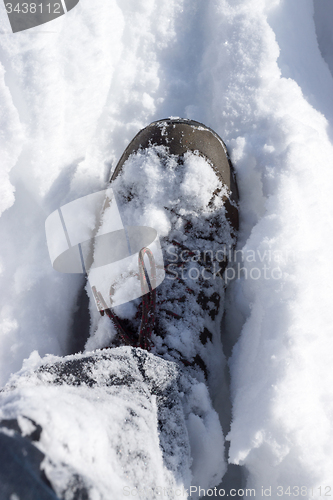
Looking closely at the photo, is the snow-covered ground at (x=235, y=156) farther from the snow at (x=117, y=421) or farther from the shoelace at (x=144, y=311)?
the shoelace at (x=144, y=311)

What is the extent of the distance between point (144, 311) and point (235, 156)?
0.57 meters

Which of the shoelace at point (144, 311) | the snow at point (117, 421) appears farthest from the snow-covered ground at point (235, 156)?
the shoelace at point (144, 311)

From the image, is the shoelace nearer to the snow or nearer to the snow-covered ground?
the snow

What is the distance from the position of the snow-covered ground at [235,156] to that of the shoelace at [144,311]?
0.74 feet

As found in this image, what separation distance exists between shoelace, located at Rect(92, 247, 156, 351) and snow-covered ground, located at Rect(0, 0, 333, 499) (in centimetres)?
22

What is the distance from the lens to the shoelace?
2.68ft

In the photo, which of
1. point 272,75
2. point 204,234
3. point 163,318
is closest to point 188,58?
point 272,75

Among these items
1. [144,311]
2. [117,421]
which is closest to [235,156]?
[144,311]

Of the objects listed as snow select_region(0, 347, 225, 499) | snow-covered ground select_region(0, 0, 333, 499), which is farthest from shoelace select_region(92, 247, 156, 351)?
snow-covered ground select_region(0, 0, 333, 499)

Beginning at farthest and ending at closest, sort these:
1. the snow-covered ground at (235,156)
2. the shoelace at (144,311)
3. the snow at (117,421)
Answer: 1. the shoelace at (144,311)
2. the snow-covered ground at (235,156)
3. the snow at (117,421)

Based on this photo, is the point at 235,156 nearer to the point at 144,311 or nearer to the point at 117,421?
the point at 144,311

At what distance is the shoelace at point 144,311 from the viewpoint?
0.82 m

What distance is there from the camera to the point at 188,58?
1.22 metres

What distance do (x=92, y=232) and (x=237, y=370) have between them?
592mm
